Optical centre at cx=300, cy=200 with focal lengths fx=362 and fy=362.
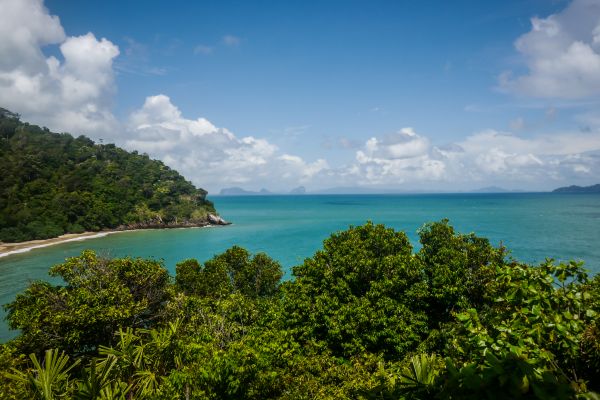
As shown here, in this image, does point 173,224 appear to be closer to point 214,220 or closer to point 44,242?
point 214,220

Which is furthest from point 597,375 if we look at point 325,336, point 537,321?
point 325,336

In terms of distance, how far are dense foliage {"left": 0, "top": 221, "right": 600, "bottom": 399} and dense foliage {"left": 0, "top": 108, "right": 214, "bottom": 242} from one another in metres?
78.2

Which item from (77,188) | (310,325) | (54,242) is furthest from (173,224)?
(310,325)

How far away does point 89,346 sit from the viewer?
18.7 metres

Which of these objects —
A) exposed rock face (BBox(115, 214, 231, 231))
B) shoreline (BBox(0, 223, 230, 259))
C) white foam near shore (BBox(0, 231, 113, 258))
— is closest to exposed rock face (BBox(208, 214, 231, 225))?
exposed rock face (BBox(115, 214, 231, 231))

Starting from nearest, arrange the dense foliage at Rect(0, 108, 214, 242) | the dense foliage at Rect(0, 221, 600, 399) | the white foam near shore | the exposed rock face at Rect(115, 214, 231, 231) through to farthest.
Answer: the dense foliage at Rect(0, 221, 600, 399) → the white foam near shore → the dense foliage at Rect(0, 108, 214, 242) → the exposed rock face at Rect(115, 214, 231, 231)

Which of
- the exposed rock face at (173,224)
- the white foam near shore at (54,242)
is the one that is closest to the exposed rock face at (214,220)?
the exposed rock face at (173,224)

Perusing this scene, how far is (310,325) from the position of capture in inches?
687

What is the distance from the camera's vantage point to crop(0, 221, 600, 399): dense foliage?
21.7 feet

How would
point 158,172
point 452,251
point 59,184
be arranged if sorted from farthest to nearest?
point 158,172 < point 59,184 < point 452,251

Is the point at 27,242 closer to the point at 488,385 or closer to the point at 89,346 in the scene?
the point at 89,346

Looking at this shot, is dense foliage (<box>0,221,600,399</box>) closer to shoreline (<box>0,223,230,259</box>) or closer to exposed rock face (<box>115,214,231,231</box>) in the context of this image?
shoreline (<box>0,223,230,259</box>)

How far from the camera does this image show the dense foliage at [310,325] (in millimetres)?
6602

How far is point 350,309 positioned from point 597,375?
37.4 feet
